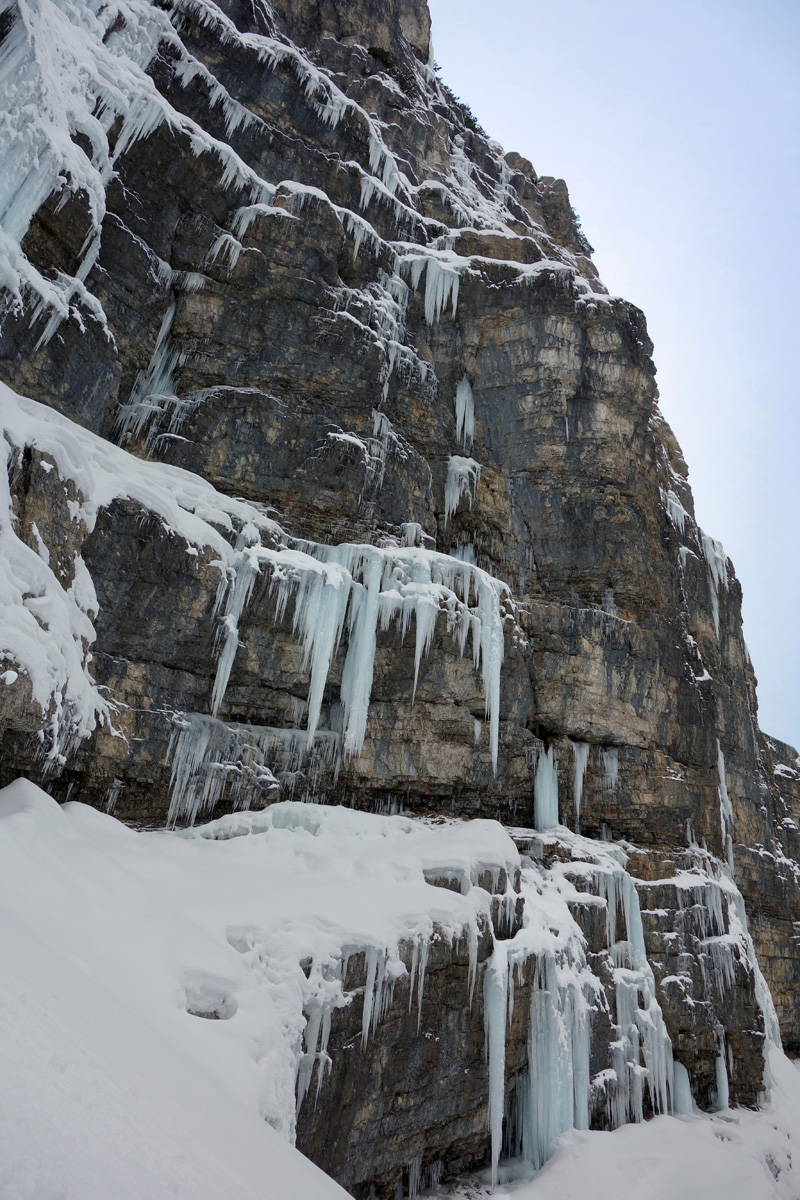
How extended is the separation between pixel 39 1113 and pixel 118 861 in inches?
202

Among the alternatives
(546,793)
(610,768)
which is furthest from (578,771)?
(546,793)

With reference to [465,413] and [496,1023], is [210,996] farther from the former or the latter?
[465,413]

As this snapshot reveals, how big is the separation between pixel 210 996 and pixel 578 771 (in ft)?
41.9

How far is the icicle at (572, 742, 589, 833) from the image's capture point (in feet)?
57.2

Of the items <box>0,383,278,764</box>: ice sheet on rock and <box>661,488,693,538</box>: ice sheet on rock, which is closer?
<box>0,383,278,764</box>: ice sheet on rock

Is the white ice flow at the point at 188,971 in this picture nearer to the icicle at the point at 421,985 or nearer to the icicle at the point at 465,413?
the icicle at the point at 421,985

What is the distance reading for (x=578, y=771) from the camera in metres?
17.5

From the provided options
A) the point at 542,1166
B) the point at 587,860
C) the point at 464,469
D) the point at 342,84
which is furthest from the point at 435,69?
the point at 542,1166

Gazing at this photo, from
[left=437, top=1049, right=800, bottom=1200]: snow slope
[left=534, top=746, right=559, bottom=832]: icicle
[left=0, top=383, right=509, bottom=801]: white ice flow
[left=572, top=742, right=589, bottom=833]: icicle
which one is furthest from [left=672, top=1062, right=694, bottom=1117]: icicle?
[left=0, top=383, right=509, bottom=801]: white ice flow

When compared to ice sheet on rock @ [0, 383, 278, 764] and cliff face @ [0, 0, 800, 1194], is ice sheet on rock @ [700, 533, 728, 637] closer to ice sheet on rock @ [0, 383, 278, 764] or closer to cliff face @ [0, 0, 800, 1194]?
cliff face @ [0, 0, 800, 1194]

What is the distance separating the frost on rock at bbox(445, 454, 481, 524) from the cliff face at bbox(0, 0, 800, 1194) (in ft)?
0.23

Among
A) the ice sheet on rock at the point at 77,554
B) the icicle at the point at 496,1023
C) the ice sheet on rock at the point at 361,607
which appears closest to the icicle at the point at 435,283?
the ice sheet on rock at the point at 361,607

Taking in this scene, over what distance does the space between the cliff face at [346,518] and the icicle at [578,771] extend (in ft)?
0.40

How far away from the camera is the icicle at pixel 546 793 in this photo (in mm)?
16688
